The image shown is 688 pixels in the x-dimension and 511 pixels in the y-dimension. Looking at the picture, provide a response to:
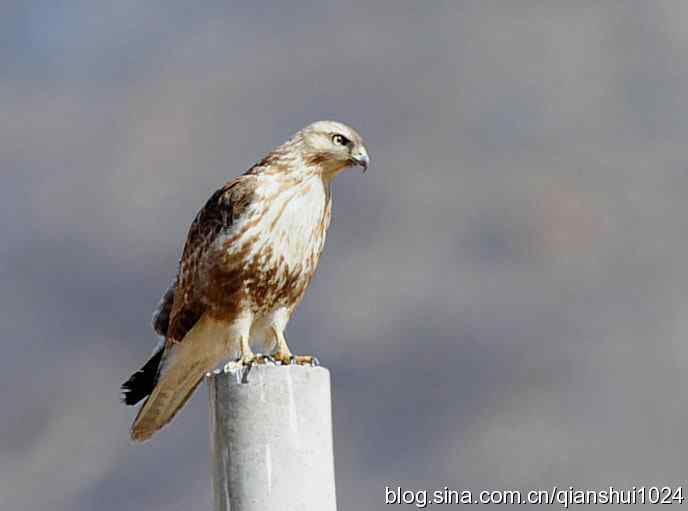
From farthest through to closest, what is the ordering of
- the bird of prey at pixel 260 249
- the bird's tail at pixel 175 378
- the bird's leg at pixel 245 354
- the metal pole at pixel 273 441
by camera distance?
the bird's tail at pixel 175 378
the bird of prey at pixel 260 249
the bird's leg at pixel 245 354
the metal pole at pixel 273 441

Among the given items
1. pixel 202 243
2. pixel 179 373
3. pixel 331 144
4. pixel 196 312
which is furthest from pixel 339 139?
pixel 179 373

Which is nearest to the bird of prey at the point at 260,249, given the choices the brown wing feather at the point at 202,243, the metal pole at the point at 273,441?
the brown wing feather at the point at 202,243

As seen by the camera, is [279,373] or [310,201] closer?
[279,373]

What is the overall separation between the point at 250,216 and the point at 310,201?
472 millimetres

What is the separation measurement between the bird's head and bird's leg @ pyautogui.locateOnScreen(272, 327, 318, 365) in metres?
1.32

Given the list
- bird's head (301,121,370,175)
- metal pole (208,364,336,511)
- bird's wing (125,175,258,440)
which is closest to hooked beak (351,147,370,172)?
bird's head (301,121,370,175)

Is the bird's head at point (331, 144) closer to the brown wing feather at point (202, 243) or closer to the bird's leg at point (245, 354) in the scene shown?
the brown wing feather at point (202, 243)

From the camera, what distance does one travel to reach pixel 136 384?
436 inches

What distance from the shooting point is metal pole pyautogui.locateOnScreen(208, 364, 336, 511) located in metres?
8.18

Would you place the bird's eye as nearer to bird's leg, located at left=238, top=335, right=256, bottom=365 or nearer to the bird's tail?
bird's leg, located at left=238, top=335, right=256, bottom=365

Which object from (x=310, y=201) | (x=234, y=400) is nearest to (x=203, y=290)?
(x=310, y=201)

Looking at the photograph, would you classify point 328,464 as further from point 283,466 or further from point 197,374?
point 197,374

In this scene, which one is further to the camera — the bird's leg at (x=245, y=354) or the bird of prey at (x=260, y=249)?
the bird of prey at (x=260, y=249)

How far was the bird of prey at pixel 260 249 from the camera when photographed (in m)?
10.1
